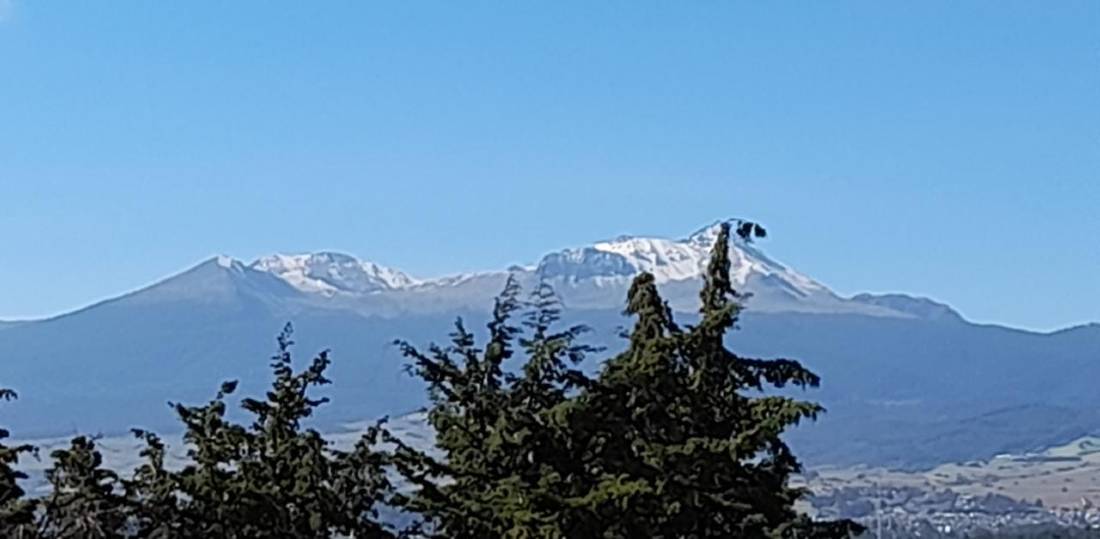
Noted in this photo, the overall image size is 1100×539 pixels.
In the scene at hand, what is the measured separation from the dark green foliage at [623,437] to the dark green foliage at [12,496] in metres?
3.31

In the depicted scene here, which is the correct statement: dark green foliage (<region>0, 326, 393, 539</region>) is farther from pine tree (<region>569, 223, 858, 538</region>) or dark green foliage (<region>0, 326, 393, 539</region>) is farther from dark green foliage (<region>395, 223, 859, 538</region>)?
pine tree (<region>569, 223, 858, 538</region>)

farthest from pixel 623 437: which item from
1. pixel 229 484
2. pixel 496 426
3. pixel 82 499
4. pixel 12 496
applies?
pixel 12 496

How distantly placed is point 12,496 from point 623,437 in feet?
16.1

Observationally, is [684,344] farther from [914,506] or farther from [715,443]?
[914,506]

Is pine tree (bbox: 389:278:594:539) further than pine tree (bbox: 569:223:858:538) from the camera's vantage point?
Yes

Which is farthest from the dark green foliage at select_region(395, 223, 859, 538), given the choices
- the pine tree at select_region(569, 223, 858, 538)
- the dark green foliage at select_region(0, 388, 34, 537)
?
the dark green foliage at select_region(0, 388, 34, 537)

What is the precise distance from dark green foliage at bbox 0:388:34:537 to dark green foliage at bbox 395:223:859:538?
331cm

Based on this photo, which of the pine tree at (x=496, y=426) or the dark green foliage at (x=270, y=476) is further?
the dark green foliage at (x=270, y=476)

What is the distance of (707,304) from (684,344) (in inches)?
20.8

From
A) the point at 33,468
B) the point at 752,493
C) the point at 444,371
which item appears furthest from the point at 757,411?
the point at 33,468

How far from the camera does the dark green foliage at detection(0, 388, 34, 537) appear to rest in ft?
55.0

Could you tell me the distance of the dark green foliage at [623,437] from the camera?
700 inches

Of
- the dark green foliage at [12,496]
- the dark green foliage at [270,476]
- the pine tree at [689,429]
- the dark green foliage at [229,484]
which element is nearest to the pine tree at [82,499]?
the dark green foliage at [229,484]

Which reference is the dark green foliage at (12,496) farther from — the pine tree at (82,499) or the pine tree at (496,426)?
the pine tree at (496,426)
